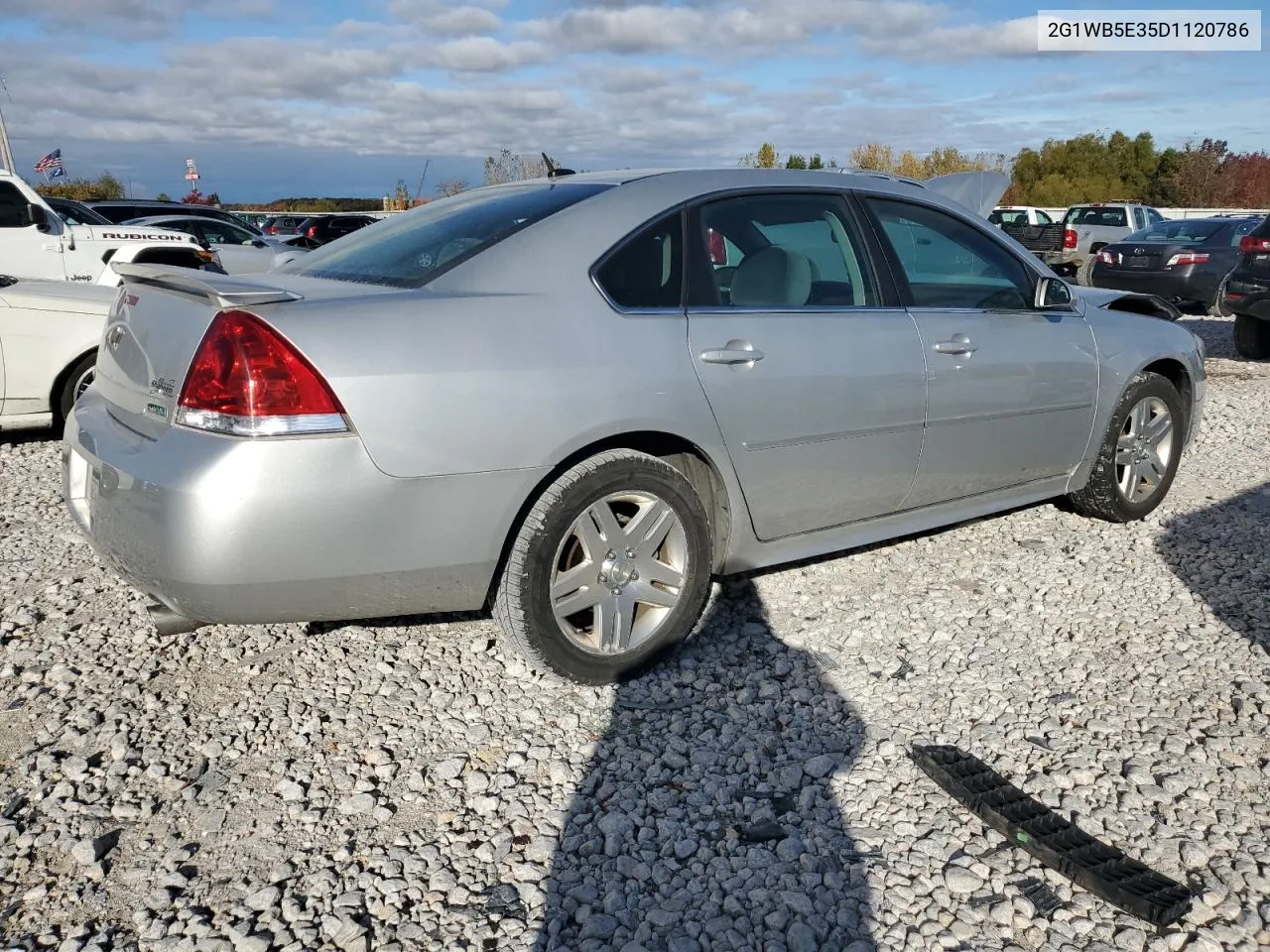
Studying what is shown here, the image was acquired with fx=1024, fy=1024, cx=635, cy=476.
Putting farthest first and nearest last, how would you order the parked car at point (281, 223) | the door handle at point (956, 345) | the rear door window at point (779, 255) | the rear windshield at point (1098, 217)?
the parked car at point (281, 223), the rear windshield at point (1098, 217), the door handle at point (956, 345), the rear door window at point (779, 255)

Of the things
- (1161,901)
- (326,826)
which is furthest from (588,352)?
(1161,901)

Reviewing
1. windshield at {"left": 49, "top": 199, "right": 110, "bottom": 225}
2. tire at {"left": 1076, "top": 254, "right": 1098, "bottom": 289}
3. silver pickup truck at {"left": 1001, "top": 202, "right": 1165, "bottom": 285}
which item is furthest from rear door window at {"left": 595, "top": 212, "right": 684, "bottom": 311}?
silver pickup truck at {"left": 1001, "top": 202, "right": 1165, "bottom": 285}

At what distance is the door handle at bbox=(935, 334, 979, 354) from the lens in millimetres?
3852

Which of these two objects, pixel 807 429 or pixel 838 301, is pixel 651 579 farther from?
pixel 838 301

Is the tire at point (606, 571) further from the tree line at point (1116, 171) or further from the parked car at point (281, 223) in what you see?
the tree line at point (1116, 171)

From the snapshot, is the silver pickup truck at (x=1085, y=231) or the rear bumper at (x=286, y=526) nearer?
the rear bumper at (x=286, y=526)

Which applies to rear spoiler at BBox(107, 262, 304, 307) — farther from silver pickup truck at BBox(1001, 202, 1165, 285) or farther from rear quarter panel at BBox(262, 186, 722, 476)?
silver pickup truck at BBox(1001, 202, 1165, 285)

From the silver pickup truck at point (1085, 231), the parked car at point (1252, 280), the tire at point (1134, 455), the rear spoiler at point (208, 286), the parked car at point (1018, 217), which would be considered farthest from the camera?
the parked car at point (1018, 217)

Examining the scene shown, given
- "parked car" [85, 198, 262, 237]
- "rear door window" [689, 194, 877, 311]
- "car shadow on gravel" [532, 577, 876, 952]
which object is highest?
"parked car" [85, 198, 262, 237]

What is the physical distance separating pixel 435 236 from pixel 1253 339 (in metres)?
10.3

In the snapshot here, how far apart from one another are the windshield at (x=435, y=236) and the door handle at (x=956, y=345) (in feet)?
4.60

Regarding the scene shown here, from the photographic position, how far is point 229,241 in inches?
598

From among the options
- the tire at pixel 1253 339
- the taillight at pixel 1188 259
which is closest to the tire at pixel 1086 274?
the taillight at pixel 1188 259

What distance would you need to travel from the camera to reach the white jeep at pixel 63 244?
953 cm
